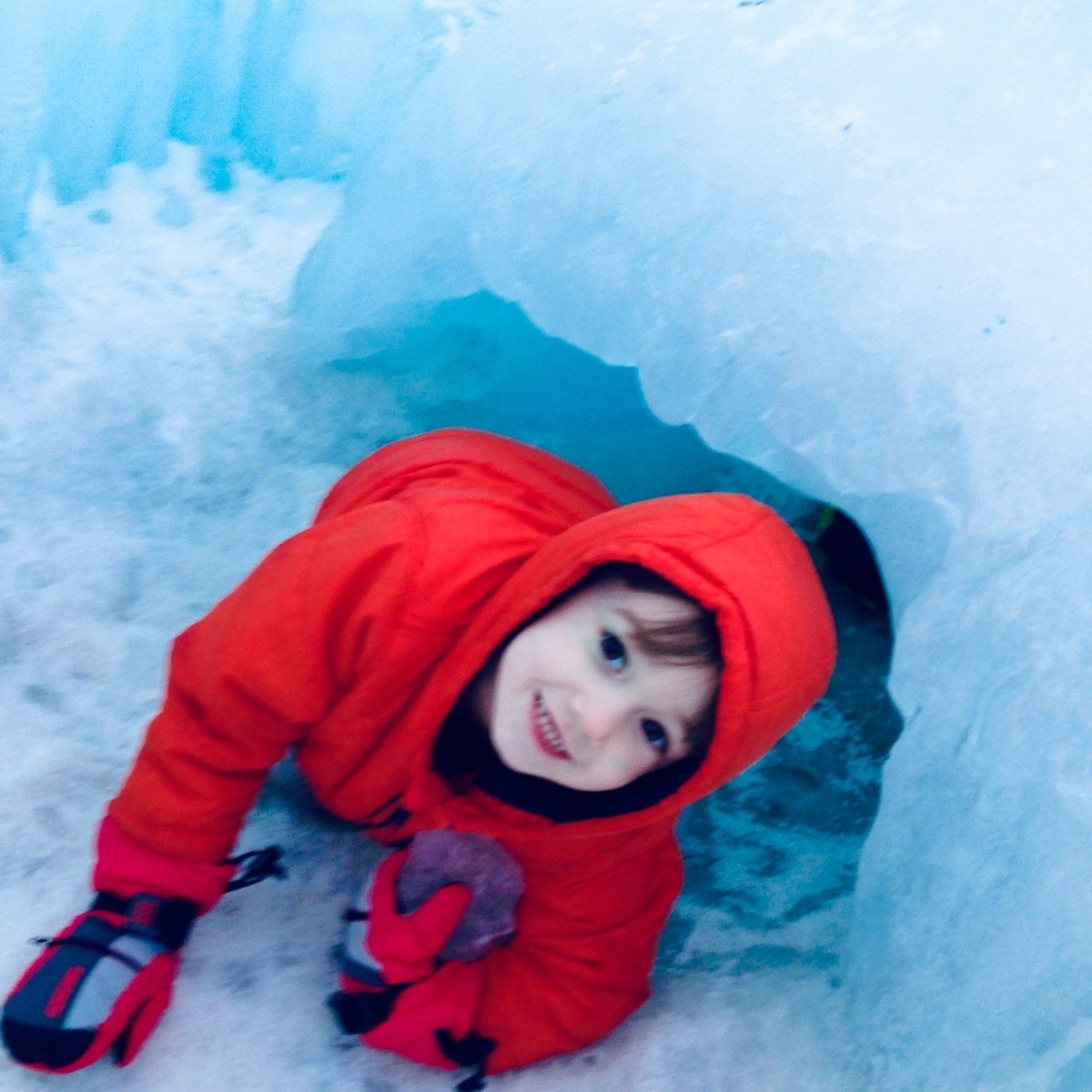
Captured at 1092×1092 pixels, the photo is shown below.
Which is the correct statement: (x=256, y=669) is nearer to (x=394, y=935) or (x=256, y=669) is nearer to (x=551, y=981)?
(x=394, y=935)

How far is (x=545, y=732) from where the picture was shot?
2.86 feet

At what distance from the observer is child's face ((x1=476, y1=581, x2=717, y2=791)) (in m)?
0.83

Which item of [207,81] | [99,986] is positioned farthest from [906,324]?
[207,81]

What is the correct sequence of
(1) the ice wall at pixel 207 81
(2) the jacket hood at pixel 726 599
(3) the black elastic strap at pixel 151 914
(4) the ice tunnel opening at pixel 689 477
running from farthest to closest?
1. (1) the ice wall at pixel 207 81
2. (4) the ice tunnel opening at pixel 689 477
3. (3) the black elastic strap at pixel 151 914
4. (2) the jacket hood at pixel 726 599

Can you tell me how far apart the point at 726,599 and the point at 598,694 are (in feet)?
0.42

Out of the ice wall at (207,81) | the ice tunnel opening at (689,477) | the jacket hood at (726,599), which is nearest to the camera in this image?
the jacket hood at (726,599)

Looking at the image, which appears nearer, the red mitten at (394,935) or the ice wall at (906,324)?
the ice wall at (906,324)

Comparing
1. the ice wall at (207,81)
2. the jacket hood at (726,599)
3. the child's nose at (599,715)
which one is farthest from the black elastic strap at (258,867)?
the ice wall at (207,81)

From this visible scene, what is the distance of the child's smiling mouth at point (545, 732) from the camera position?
0.87 meters

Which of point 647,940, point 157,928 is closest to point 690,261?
point 647,940

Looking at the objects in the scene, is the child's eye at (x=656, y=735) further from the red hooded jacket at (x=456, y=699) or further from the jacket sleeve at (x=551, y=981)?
the jacket sleeve at (x=551, y=981)

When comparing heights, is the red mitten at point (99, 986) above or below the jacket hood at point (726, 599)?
below

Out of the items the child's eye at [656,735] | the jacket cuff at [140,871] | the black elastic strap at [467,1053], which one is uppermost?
the child's eye at [656,735]

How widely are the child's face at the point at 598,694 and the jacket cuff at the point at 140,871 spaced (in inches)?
12.4
